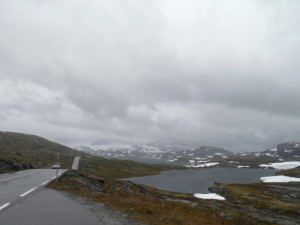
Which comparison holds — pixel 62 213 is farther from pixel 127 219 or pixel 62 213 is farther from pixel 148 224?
pixel 148 224

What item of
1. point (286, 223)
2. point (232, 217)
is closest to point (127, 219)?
point (232, 217)

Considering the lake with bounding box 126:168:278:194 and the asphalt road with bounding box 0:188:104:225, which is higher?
the asphalt road with bounding box 0:188:104:225

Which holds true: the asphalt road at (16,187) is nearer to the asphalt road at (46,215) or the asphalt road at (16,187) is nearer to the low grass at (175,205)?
the asphalt road at (46,215)

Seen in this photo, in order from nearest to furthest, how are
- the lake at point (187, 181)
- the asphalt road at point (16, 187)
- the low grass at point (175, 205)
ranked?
the low grass at point (175, 205) → the asphalt road at point (16, 187) → the lake at point (187, 181)

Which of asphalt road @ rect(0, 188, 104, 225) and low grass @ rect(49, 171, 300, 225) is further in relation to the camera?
low grass @ rect(49, 171, 300, 225)

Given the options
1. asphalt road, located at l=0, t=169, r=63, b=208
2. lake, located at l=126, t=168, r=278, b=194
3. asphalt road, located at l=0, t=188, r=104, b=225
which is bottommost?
lake, located at l=126, t=168, r=278, b=194

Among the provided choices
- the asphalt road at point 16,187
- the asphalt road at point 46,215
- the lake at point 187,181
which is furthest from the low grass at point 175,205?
the lake at point 187,181

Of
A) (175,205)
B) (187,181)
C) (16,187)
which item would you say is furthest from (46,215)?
(187,181)

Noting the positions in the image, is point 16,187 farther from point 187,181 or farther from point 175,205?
point 187,181

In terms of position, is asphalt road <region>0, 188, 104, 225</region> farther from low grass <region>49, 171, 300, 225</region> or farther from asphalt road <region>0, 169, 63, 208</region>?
low grass <region>49, 171, 300, 225</region>

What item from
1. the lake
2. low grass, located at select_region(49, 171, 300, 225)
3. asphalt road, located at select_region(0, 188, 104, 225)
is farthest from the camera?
the lake

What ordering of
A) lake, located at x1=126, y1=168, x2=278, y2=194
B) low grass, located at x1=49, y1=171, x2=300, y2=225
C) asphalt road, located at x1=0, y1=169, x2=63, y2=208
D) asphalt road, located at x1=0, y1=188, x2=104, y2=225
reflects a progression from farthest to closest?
1. lake, located at x1=126, y1=168, x2=278, y2=194
2. asphalt road, located at x1=0, y1=169, x2=63, y2=208
3. low grass, located at x1=49, y1=171, x2=300, y2=225
4. asphalt road, located at x1=0, y1=188, x2=104, y2=225

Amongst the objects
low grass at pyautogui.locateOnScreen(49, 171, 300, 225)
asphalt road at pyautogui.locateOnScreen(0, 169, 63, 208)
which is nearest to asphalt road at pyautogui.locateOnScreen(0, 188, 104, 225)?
asphalt road at pyautogui.locateOnScreen(0, 169, 63, 208)

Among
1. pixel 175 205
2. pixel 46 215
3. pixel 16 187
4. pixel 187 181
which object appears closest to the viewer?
pixel 46 215
